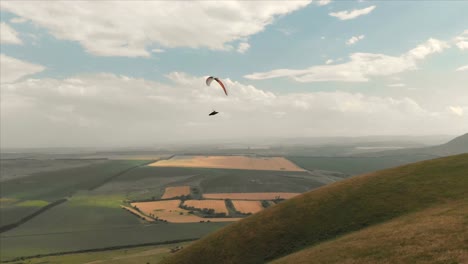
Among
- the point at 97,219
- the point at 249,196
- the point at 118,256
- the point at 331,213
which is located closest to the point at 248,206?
the point at 249,196

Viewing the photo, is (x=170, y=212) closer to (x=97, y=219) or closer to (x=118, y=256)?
(x=97, y=219)

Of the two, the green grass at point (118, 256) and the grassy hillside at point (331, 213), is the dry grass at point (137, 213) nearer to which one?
the green grass at point (118, 256)

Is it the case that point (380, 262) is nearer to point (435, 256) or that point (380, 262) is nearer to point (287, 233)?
point (435, 256)

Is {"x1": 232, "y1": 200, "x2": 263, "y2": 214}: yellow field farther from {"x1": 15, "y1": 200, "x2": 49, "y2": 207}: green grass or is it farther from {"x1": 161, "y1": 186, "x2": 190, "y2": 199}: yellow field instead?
{"x1": 15, "y1": 200, "x2": 49, "y2": 207}: green grass

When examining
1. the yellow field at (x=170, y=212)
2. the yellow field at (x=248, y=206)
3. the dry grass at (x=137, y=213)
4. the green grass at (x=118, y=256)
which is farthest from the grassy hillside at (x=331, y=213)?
the dry grass at (x=137, y=213)

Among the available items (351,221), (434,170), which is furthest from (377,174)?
(351,221)

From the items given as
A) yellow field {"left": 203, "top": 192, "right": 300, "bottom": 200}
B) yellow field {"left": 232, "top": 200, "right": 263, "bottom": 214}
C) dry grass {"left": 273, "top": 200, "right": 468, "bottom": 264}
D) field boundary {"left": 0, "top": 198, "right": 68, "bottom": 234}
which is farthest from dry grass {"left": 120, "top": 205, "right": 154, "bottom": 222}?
dry grass {"left": 273, "top": 200, "right": 468, "bottom": 264}
